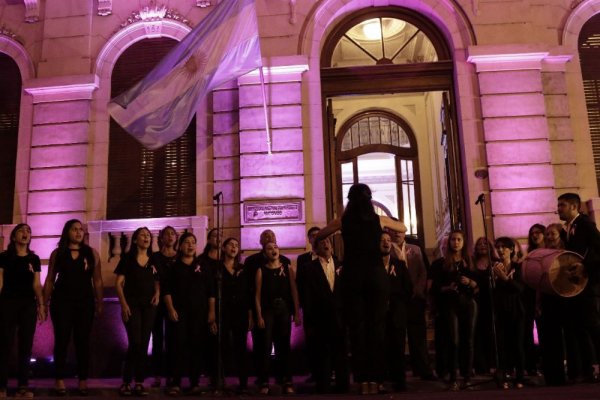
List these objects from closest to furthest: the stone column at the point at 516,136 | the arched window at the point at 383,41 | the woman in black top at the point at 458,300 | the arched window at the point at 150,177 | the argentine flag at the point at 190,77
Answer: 1. the woman in black top at the point at 458,300
2. the argentine flag at the point at 190,77
3. the stone column at the point at 516,136
4. the arched window at the point at 150,177
5. the arched window at the point at 383,41

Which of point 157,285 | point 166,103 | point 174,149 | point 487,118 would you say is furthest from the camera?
point 174,149

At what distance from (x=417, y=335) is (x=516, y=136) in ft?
15.3

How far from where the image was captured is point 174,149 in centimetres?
1222

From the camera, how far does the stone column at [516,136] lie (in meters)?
10.9

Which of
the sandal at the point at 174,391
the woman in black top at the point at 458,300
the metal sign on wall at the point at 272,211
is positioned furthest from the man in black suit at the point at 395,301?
the metal sign on wall at the point at 272,211

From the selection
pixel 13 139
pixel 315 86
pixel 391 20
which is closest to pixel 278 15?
pixel 315 86

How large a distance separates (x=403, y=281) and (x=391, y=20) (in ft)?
21.8

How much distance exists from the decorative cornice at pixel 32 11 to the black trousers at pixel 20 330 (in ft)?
25.0

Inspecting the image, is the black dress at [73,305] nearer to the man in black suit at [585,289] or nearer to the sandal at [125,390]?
the sandal at [125,390]

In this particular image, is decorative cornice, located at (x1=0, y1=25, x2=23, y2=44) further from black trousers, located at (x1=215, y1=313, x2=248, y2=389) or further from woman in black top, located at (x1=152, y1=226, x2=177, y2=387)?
black trousers, located at (x1=215, y1=313, x2=248, y2=389)

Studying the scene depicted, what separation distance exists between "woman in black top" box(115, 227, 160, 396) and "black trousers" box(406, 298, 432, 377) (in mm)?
3479

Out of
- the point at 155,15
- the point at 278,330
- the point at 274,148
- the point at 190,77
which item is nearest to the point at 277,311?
the point at 278,330

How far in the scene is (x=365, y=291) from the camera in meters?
6.32

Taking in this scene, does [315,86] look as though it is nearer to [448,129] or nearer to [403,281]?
[448,129]
